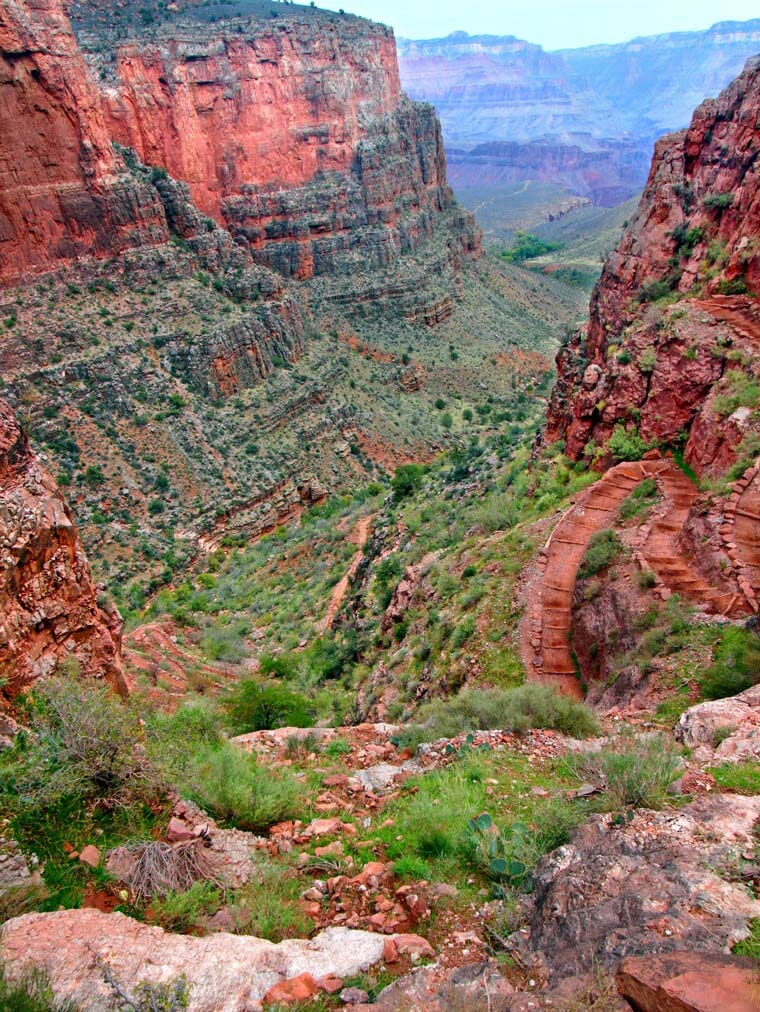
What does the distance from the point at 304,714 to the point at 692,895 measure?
1157 cm

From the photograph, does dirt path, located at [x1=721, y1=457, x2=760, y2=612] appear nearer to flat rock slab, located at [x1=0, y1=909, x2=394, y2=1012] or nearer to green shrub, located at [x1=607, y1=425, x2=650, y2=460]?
green shrub, located at [x1=607, y1=425, x2=650, y2=460]

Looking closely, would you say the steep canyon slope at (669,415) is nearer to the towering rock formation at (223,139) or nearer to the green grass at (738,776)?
the green grass at (738,776)

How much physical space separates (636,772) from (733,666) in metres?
3.85

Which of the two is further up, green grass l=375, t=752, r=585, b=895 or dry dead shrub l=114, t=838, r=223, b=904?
dry dead shrub l=114, t=838, r=223, b=904

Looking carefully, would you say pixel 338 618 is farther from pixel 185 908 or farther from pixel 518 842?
pixel 185 908

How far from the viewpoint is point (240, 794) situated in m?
8.64

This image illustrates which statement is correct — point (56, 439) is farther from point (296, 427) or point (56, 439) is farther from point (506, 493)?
point (506, 493)

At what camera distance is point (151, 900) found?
6750 mm

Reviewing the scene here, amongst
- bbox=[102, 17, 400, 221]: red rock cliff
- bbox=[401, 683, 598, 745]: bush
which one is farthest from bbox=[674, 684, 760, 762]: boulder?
bbox=[102, 17, 400, 221]: red rock cliff

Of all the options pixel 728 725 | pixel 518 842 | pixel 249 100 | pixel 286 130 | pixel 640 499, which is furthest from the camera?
pixel 286 130

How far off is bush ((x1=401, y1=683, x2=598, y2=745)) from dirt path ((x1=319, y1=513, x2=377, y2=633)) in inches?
525

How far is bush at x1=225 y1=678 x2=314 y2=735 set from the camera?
15.9 meters

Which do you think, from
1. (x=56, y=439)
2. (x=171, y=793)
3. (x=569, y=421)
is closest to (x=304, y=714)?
(x=171, y=793)

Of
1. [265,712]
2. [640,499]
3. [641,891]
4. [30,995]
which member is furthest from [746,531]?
[30,995]
